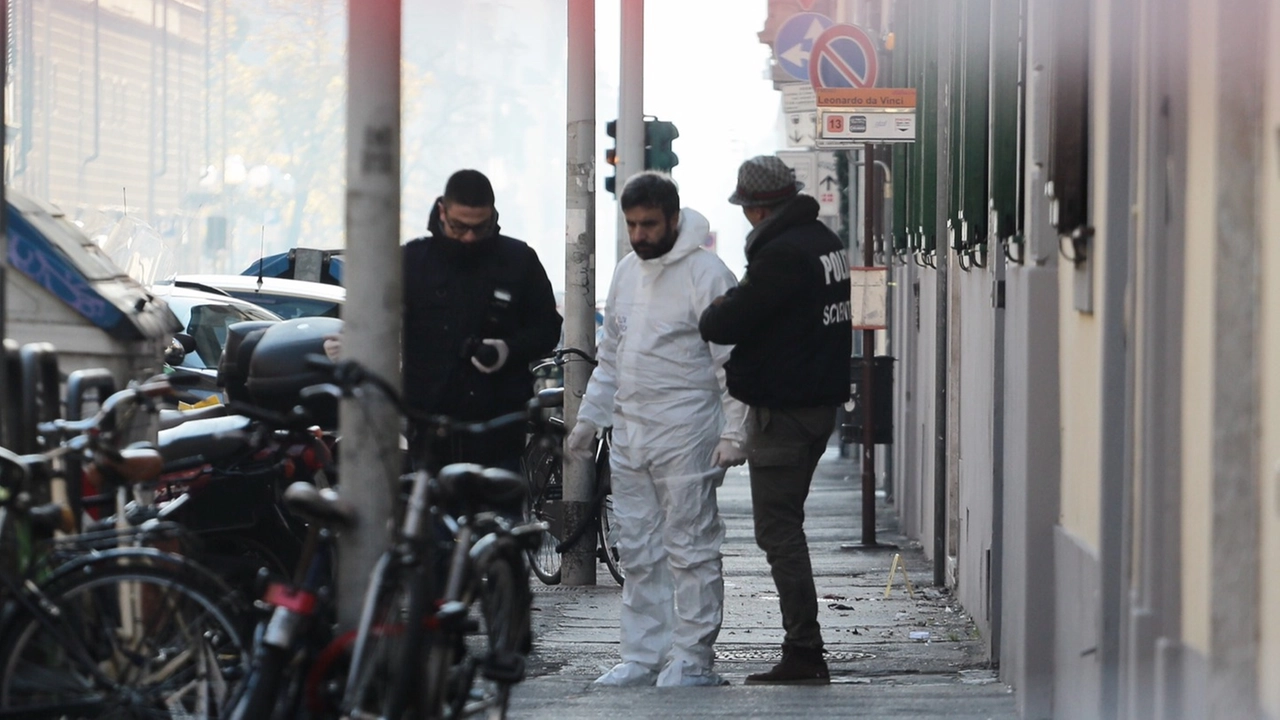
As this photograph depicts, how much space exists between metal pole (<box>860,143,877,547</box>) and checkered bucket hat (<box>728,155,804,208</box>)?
515cm

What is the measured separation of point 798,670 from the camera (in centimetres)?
740

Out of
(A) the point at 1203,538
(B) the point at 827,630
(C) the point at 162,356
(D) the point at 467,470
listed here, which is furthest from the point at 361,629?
(B) the point at 827,630

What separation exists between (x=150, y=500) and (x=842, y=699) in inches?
97.5

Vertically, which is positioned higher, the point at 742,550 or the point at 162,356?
the point at 162,356

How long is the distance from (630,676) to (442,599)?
10.2 ft

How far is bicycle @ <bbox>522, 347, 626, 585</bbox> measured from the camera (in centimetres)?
1052

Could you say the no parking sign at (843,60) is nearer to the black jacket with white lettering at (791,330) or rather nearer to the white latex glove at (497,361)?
the black jacket with white lettering at (791,330)

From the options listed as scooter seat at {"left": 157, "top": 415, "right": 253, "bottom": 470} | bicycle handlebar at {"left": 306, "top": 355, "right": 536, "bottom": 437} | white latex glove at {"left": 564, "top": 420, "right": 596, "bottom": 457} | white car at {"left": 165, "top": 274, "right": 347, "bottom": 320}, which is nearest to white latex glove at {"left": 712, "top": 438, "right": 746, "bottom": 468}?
white latex glove at {"left": 564, "top": 420, "right": 596, "bottom": 457}

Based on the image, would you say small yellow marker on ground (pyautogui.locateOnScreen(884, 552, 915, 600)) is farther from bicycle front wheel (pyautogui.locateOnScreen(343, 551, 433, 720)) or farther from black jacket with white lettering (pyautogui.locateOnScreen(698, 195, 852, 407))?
bicycle front wheel (pyautogui.locateOnScreen(343, 551, 433, 720))

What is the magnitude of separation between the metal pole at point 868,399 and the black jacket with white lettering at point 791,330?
5305 mm

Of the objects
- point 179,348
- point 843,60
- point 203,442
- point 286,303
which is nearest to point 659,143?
point 843,60

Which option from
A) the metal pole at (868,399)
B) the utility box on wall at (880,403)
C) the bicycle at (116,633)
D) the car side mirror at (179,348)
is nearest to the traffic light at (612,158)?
the metal pole at (868,399)

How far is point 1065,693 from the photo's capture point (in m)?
6.21

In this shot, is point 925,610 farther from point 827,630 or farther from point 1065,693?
point 1065,693
